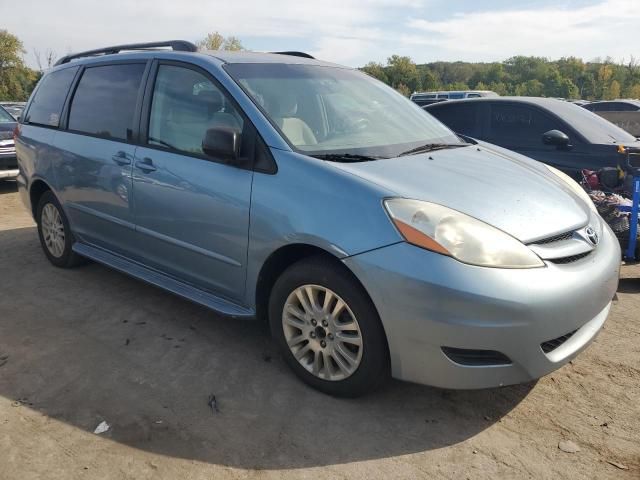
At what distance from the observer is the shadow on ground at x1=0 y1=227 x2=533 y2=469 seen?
249 centimetres

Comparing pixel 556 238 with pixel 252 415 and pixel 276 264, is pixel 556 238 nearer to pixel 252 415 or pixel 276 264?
pixel 276 264

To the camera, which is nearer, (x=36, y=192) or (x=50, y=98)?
(x=50, y=98)

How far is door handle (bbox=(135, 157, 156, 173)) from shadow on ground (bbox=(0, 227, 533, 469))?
3.45 ft

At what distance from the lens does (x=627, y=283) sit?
179 inches

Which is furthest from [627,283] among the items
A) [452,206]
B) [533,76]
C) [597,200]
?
[533,76]

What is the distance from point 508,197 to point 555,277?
0.52 metres

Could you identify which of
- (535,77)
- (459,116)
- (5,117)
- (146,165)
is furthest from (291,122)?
(535,77)

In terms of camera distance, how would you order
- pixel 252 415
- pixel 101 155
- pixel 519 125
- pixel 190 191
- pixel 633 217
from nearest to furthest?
pixel 252 415 < pixel 190 191 < pixel 101 155 < pixel 633 217 < pixel 519 125

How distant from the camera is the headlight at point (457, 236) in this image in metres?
2.38

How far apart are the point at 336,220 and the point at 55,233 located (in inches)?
129

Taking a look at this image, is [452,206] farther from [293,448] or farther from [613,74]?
[613,74]

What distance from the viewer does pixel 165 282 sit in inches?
141

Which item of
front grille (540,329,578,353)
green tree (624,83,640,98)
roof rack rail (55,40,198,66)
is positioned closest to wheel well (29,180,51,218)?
roof rack rail (55,40,198,66)

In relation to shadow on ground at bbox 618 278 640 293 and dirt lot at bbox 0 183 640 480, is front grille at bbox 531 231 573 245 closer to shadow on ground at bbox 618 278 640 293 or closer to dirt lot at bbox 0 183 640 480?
→ dirt lot at bbox 0 183 640 480
